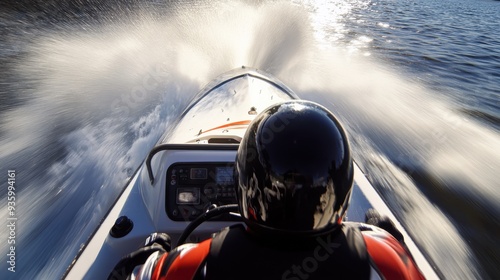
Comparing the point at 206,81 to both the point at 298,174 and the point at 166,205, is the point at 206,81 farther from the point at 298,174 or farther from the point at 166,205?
the point at 298,174

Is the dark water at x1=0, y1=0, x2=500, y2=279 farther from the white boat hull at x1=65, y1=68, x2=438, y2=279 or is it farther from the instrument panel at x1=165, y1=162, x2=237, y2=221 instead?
the instrument panel at x1=165, y1=162, x2=237, y2=221

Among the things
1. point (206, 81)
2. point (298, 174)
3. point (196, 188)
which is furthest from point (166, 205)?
point (206, 81)

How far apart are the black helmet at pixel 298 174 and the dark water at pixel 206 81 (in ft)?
8.69

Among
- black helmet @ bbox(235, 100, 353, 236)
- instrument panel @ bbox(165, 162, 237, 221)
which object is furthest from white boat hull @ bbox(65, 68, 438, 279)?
black helmet @ bbox(235, 100, 353, 236)

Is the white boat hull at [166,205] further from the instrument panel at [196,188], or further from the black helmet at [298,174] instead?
the black helmet at [298,174]

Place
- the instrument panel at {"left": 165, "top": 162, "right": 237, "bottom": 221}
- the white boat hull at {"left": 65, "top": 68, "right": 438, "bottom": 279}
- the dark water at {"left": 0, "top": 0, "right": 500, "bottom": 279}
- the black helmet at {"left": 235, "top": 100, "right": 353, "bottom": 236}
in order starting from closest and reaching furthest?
the black helmet at {"left": 235, "top": 100, "right": 353, "bottom": 236}, the white boat hull at {"left": 65, "top": 68, "right": 438, "bottom": 279}, the instrument panel at {"left": 165, "top": 162, "right": 237, "bottom": 221}, the dark water at {"left": 0, "top": 0, "right": 500, "bottom": 279}

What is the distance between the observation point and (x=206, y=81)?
698 cm

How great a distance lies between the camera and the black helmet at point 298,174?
37.9 inches

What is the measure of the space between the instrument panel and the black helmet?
1194 mm

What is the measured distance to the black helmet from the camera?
0.96 m

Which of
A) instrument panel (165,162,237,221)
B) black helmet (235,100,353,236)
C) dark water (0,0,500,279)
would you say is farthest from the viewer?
dark water (0,0,500,279)

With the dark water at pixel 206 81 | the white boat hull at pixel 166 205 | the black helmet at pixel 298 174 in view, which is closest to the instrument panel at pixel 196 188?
the white boat hull at pixel 166 205

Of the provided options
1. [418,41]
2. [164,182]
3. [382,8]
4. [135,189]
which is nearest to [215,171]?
[164,182]

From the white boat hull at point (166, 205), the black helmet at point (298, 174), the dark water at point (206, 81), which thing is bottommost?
the dark water at point (206, 81)
